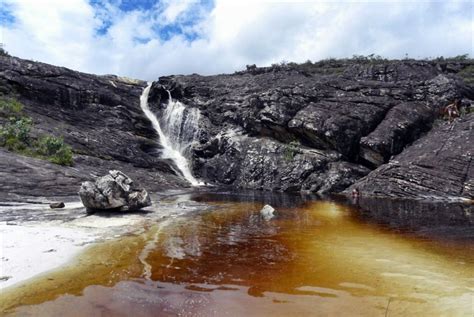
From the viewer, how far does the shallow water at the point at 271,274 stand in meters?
7.65

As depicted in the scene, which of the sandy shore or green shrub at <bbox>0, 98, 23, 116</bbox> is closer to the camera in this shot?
the sandy shore

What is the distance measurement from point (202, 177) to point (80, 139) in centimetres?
1504

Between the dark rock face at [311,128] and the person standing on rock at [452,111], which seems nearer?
the person standing on rock at [452,111]

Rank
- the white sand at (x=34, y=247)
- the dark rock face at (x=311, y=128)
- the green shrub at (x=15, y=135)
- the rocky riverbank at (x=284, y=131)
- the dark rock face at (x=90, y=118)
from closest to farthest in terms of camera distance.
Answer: the white sand at (x=34, y=247) → the green shrub at (x=15, y=135) → the rocky riverbank at (x=284, y=131) → the dark rock face at (x=90, y=118) → the dark rock face at (x=311, y=128)

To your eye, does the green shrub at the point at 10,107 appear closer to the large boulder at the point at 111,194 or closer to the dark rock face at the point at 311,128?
the dark rock face at the point at 311,128

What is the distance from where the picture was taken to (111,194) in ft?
59.4

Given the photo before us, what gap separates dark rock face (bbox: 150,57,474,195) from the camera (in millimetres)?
40188

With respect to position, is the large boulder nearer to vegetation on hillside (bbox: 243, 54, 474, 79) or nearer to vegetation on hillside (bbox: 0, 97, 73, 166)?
vegetation on hillside (bbox: 0, 97, 73, 166)

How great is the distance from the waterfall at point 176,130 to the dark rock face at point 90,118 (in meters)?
1.47

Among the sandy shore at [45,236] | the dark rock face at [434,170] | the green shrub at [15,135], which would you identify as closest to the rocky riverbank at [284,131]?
the dark rock face at [434,170]

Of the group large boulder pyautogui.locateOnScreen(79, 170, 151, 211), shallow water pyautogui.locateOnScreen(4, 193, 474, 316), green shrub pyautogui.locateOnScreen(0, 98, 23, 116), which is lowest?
shallow water pyautogui.locateOnScreen(4, 193, 474, 316)

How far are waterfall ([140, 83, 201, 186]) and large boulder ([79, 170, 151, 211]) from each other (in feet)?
89.5

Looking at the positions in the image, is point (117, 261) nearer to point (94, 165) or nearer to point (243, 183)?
point (94, 165)

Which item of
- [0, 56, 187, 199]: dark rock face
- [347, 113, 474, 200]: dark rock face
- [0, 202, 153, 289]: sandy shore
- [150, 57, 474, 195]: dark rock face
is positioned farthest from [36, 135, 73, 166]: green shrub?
[347, 113, 474, 200]: dark rock face
